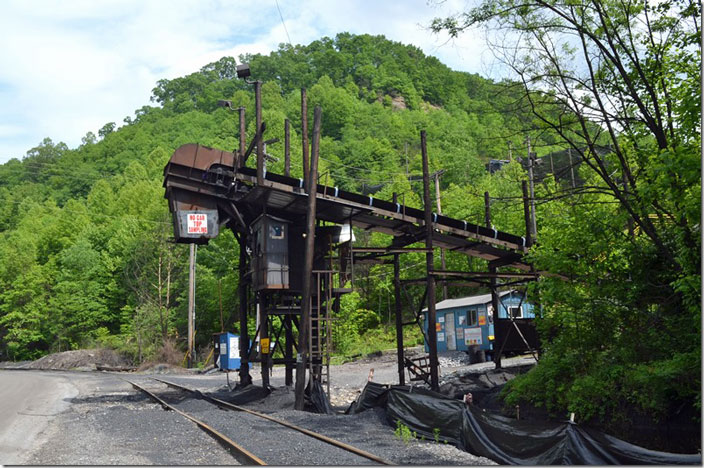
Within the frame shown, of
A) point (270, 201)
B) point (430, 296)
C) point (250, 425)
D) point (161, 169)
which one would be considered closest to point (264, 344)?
point (270, 201)

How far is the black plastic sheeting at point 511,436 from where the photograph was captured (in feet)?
27.8

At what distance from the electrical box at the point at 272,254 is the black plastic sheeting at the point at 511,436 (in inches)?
271

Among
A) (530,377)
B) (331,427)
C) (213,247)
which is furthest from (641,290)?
(213,247)

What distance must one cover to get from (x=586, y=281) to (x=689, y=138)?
14.6 feet

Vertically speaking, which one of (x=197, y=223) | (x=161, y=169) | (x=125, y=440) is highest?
(x=161, y=169)

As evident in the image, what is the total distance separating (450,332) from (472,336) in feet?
9.18

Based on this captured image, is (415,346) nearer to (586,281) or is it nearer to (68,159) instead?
(586,281)

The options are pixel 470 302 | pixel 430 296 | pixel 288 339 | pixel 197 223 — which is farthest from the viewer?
pixel 470 302

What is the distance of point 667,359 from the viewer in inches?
479

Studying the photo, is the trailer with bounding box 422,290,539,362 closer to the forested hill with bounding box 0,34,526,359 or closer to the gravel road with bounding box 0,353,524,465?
the forested hill with bounding box 0,34,526,359

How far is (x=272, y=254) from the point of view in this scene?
2183 cm

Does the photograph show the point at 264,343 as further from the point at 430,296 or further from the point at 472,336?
the point at 472,336

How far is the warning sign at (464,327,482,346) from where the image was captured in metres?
36.4

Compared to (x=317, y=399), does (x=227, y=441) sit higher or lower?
higher
